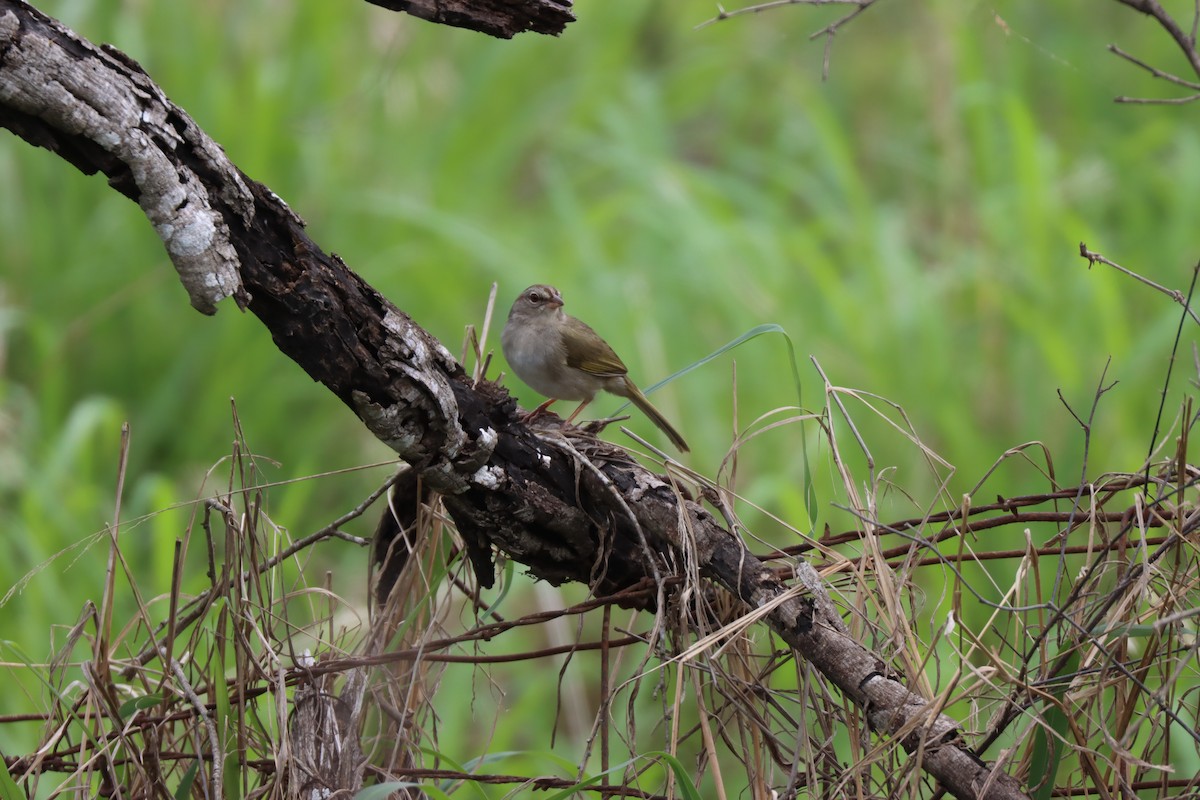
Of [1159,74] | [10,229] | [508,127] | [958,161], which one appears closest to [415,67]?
[508,127]

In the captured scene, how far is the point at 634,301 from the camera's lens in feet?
17.1

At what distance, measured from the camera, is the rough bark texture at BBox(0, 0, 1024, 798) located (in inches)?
61.9

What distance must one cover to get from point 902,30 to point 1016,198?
14.5 ft

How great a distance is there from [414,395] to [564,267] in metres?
3.94

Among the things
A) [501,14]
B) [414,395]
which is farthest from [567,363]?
[501,14]

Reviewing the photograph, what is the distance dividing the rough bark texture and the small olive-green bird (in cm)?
165

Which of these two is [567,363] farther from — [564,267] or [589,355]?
[564,267]

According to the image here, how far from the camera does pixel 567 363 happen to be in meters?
3.93

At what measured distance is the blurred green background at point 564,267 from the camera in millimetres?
4719

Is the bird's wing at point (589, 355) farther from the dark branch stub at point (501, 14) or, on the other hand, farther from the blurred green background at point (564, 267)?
the dark branch stub at point (501, 14)

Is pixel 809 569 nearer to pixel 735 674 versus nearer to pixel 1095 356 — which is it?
pixel 735 674

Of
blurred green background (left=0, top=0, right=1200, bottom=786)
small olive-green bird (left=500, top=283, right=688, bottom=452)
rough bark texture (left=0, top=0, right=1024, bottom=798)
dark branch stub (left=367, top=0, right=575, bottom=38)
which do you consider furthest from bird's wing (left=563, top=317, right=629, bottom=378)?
dark branch stub (left=367, top=0, right=575, bottom=38)

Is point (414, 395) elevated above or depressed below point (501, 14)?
below

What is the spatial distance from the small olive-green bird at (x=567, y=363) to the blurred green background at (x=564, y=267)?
62 centimetres
